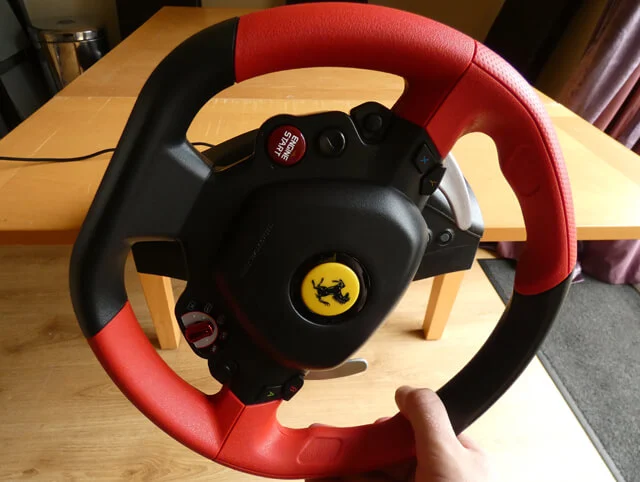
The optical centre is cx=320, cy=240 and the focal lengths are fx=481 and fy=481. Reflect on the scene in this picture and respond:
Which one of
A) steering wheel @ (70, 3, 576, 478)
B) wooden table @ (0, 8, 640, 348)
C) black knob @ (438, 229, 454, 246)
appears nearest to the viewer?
steering wheel @ (70, 3, 576, 478)

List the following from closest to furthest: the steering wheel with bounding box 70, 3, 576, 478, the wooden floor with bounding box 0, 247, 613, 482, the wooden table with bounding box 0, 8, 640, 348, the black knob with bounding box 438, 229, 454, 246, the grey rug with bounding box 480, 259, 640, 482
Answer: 1. the steering wheel with bounding box 70, 3, 576, 478
2. the black knob with bounding box 438, 229, 454, 246
3. the wooden table with bounding box 0, 8, 640, 348
4. the wooden floor with bounding box 0, 247, 613, 482
5. the grey rug with bounding box 480, 259, 640, 482

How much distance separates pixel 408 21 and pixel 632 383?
1.28m

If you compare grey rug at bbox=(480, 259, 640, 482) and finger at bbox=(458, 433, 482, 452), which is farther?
grey rug at bbox=(480, 259, 640, 482)

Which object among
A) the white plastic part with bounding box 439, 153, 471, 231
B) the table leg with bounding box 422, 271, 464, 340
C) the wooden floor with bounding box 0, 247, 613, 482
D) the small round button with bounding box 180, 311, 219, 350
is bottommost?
the wooden floor with bounding box 0, 247, 613, 482

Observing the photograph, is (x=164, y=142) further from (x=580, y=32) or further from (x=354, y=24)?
(x=580, y=32)

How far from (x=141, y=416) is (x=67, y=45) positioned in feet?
5.45

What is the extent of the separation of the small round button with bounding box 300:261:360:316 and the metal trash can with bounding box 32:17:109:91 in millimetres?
1960

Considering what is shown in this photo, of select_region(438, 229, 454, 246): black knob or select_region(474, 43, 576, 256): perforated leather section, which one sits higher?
select_region(474, 43, 576, 256): perforated leather section

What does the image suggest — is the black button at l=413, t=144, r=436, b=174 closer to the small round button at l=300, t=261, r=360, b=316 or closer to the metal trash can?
the small round button at l=300, t=261, r=360, b=316

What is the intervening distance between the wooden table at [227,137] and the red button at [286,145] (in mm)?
337

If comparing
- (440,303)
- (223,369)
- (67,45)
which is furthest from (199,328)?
(67,45)

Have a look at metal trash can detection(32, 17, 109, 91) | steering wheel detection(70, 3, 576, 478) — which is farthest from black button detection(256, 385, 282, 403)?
metal trash can detection(32, 17, 109, 91)

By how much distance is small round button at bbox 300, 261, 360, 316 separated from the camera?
1.05ft

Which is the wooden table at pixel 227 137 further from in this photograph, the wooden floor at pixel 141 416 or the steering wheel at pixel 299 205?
the steering wheel at pixel 299 205
